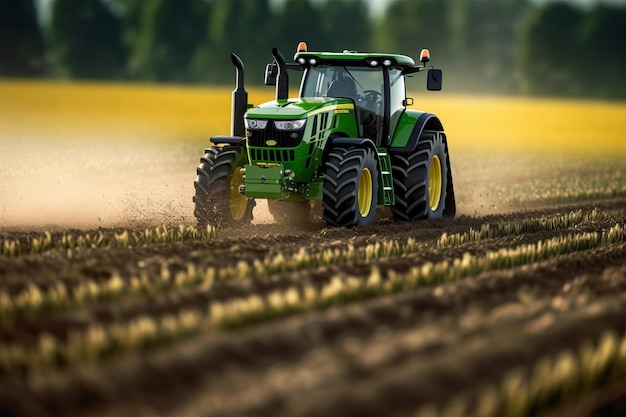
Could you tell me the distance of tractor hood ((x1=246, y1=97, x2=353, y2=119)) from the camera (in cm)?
1323

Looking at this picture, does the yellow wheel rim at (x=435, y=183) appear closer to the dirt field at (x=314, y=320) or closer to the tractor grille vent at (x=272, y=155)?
the dirt field at (x=314, y=320)

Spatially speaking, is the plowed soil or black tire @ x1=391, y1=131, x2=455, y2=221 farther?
black tire @ x1=391, y1=131, x2=455, y2=221

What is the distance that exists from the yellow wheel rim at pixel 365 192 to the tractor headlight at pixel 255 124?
1405mm

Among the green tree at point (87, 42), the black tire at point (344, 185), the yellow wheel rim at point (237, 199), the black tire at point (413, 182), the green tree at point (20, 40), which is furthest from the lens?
the green tree at point (87, 42)

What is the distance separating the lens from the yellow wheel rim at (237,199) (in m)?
14.0

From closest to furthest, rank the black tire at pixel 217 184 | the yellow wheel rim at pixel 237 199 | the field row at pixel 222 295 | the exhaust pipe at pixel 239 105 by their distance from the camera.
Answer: the field row at pixel 222 295, the black tire at pixel 217 184, the yellow wheel rim at pixel 237 199, the exhaust pipe at pixel 239 105

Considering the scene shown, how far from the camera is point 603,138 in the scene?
40812 mm

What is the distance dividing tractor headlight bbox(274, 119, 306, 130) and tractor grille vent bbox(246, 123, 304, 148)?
0.16 ft

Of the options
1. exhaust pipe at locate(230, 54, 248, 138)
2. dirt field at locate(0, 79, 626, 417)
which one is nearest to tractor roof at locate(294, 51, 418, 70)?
exhaust pipe at locate(230, 54, 248, 138)

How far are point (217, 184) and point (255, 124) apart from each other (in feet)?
2.92

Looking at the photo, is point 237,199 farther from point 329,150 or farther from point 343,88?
point 343,88

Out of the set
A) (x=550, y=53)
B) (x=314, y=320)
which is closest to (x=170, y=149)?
(x=314, y=320)

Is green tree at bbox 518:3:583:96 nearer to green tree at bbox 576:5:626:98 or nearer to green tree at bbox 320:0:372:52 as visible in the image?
green tree at bbox 576:5:626:98

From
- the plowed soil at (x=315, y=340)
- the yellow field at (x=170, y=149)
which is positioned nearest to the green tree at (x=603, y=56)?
the yellow field at (x=170, y=149)
